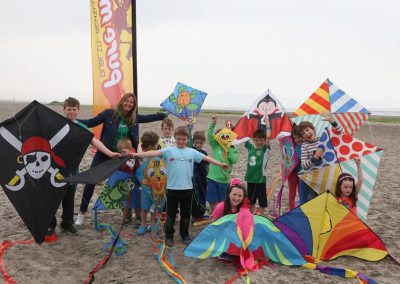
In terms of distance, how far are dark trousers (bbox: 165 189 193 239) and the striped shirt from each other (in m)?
1.80

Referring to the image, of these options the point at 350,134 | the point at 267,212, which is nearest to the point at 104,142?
the point at 267,212

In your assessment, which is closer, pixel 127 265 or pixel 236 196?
pixel 127 265

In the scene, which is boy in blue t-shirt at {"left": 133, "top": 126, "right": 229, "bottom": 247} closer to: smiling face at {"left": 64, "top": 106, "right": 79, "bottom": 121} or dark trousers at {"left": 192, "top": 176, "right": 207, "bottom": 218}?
dark trousers at {"left": 192, "top": 176, "right": 207, "bottom": 218}

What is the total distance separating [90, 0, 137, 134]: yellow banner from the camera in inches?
225

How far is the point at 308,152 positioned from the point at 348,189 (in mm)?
763

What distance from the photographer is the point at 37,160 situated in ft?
13.8

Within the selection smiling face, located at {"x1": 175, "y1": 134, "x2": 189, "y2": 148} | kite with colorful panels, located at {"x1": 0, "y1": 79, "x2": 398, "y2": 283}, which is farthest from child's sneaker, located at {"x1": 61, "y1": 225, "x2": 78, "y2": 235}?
smiling face, located at {"x1": 175, "y1": 134, "x2": 189, "y2": 148}

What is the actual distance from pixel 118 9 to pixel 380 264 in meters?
5.47

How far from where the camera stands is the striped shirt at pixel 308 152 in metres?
5.04

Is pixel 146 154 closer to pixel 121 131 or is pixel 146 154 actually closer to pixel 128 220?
pixel 121 131

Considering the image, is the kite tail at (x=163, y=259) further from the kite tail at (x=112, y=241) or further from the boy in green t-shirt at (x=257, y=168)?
the boy in green t-shirt at (x=257, y=168)

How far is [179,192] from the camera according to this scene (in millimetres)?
4512

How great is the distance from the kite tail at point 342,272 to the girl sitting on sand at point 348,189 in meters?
1.06

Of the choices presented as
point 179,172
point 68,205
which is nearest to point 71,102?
point 68,205
